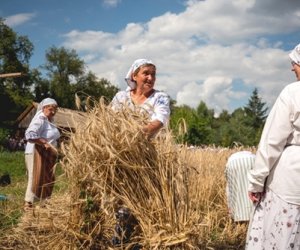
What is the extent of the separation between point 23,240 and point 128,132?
1.56 metres

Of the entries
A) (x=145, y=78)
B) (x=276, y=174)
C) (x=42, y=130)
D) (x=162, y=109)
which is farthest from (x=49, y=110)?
(x=276, y=174)

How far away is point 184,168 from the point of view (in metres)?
2.94

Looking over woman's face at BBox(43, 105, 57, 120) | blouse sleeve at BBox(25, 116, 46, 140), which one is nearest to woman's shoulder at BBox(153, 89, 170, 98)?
blouse sleeve at BBox(25, 116, 46, 140)

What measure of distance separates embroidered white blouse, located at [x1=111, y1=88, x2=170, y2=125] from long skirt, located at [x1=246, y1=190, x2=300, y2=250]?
2.99ft

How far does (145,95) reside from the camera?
3.34m

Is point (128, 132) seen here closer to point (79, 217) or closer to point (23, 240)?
point (79, 217)

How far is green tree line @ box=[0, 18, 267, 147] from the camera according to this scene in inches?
1817

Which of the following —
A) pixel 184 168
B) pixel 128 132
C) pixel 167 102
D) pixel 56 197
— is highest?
pixel 167 102

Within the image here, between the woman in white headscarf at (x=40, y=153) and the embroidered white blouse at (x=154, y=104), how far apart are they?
2.13 meters

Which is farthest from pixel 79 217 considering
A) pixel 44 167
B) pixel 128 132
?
pixel 44 167

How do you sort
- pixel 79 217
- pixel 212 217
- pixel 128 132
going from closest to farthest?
pixel 128 132, pixel 79 217, pixel 212 217

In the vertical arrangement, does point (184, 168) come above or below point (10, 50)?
below

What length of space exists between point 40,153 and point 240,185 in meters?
2.42

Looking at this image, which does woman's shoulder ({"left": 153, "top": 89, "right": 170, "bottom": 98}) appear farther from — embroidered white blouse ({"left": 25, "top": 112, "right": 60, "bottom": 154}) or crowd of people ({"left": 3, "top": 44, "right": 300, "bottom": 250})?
embroidered white blouse ({"left": 25, "top": 112, "right": 60, "bottom": 154})
